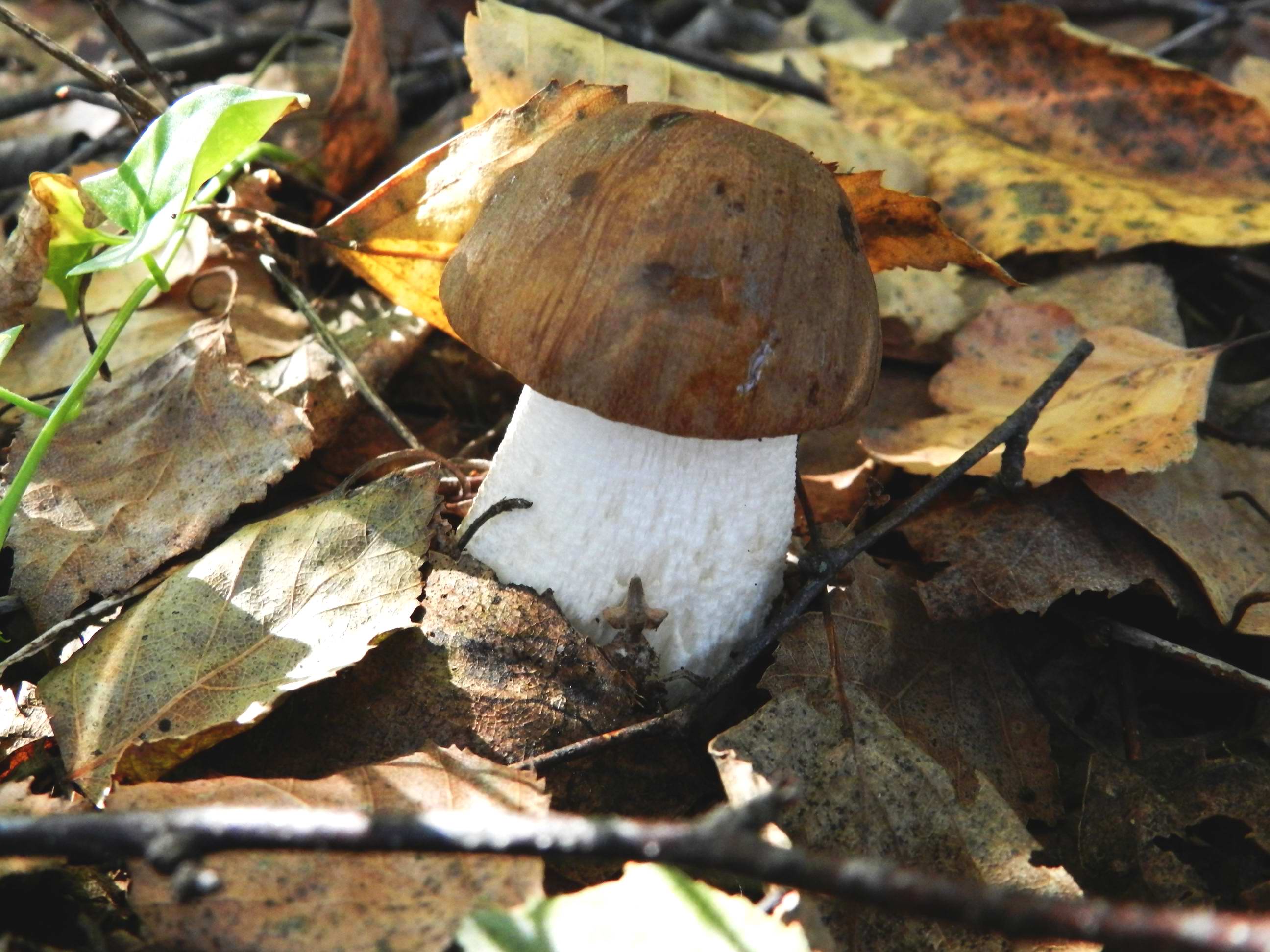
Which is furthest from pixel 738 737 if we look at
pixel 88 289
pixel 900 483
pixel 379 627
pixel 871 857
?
pixel 88 289

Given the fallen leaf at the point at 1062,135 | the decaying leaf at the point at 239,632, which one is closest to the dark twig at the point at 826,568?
the decaying leaf at the point at 239,632

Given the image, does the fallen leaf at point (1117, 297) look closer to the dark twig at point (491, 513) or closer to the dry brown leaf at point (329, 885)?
the dark twig at point (491, 513)

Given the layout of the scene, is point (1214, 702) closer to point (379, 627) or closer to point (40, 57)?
point (379, 627)

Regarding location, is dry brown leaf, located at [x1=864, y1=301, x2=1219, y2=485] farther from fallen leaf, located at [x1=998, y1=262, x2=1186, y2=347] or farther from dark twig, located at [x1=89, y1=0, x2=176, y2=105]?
dark twig, located at [x1=89, y1=0, x2=176, y2=105]

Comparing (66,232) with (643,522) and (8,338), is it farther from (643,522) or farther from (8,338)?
(643,522)

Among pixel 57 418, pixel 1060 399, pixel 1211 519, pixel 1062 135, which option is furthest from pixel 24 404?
pixel 1062 135

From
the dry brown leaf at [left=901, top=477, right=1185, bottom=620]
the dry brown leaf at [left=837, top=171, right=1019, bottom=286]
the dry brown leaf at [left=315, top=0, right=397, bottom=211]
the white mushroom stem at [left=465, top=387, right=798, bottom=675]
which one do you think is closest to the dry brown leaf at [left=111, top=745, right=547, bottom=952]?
the white mushroom stem at [left=465, top=387, right=798, bottom=675]

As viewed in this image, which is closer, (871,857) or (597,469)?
(871,857)
